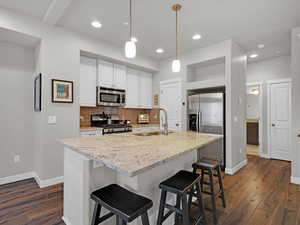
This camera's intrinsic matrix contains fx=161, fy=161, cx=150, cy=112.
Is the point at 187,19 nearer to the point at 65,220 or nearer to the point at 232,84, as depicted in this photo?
the point at 232,84

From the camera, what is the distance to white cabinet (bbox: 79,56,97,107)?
353 cm

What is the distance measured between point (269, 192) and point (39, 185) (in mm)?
3859

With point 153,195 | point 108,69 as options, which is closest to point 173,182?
point 153,195

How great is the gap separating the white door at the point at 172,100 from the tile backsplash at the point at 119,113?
584mm

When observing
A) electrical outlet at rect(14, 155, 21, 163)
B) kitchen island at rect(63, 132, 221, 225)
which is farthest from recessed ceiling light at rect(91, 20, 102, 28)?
electrical outlet at rect(14, 155, 21, 163)

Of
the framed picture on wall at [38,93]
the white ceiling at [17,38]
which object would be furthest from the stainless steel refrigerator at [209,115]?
the white ceiling at [17,38]

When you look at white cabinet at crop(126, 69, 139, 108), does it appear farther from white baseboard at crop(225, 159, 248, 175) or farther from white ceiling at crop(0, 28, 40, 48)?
white baseboard at crop(225, 159, 248, 175)

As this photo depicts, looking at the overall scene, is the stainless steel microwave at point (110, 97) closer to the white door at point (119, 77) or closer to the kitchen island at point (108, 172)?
the white door at point (119, 77)

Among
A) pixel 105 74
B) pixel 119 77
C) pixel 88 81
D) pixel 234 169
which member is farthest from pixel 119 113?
pixel 234 169

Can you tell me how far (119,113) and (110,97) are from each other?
2.63 ft

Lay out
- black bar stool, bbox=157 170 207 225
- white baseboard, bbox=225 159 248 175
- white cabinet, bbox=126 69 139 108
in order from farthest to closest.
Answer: white cabinet, bbox=126 69 139 108 → white baseboard, bbox=225 159 248 175 → black bar stool, bbox=157 170 207 225

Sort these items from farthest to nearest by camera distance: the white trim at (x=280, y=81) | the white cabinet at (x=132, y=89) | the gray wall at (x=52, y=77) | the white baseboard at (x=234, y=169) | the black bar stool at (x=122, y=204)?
the white cabinet at (x=132, y=89)
the white trim at (x=280, y=81)
the white baseboard at (x=234, y=169)
the gray wall at (x=52, y=77)
the black bar stool at (x=122, y=204)

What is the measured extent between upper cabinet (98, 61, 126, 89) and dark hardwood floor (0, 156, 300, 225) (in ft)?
7.68

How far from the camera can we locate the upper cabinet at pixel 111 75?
12.4ft
